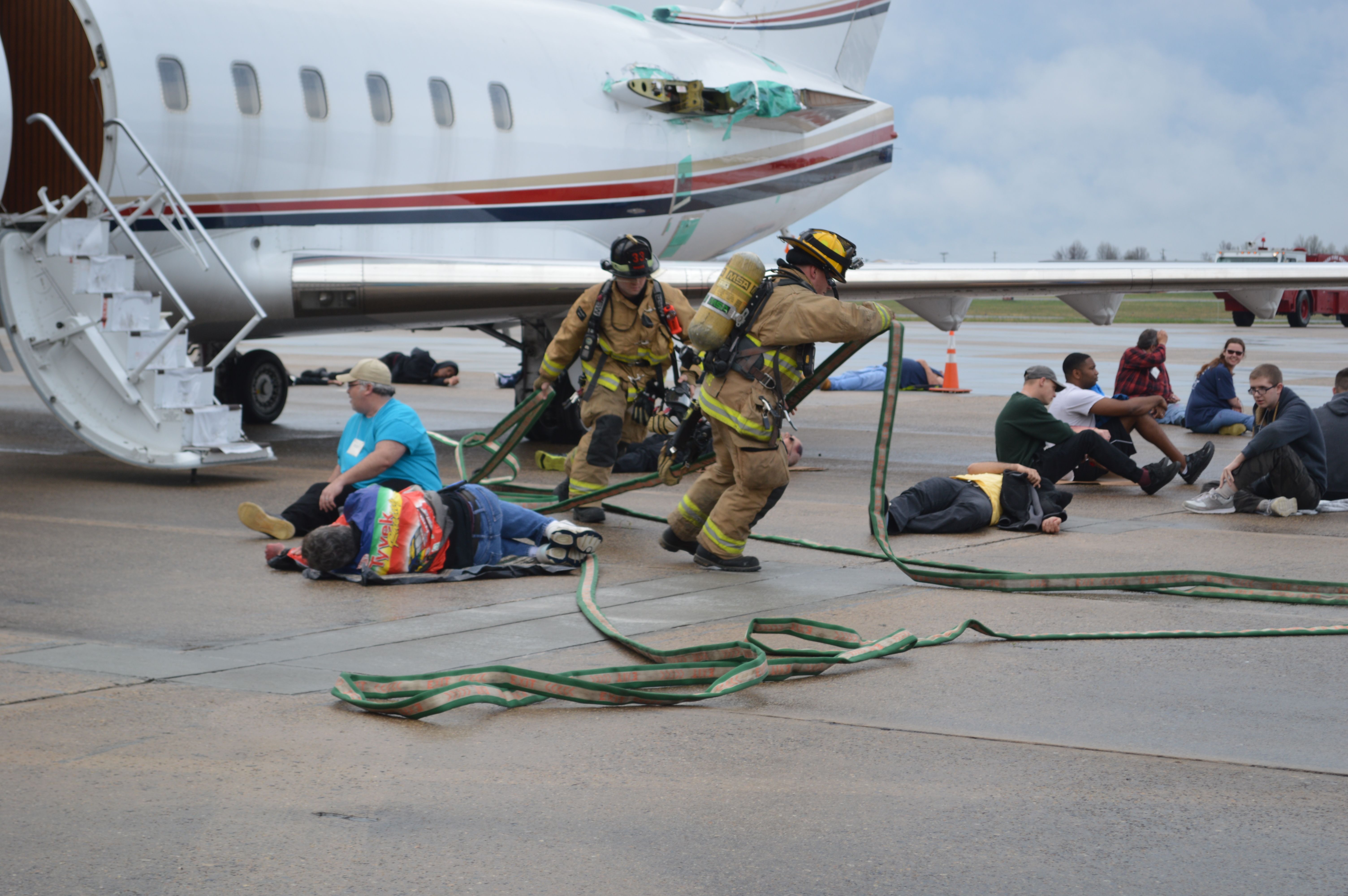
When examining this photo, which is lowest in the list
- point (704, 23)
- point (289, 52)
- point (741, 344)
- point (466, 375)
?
point (466, 375)

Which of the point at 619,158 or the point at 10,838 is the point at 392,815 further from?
the point at 619,158

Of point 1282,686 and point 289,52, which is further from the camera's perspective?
point 289,52

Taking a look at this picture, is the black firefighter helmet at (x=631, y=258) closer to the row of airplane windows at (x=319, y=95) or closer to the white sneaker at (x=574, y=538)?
the white sneaker at (x=574, y=538)

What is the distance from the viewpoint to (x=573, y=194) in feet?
53.6

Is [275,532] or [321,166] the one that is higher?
[321,166]

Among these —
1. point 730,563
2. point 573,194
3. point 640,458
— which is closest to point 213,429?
point 640,458

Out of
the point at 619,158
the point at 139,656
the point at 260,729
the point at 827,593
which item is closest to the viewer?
the point at 260,729

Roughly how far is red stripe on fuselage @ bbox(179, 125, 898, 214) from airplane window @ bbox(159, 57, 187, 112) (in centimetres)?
89

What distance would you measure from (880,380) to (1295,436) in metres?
14.6

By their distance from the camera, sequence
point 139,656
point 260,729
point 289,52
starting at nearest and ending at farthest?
Answer: point 260,729 < point 139,656 < point 289,52

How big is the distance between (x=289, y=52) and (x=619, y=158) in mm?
4350

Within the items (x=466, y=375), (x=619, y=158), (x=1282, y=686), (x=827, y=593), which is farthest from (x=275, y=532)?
(x=466, y=375)

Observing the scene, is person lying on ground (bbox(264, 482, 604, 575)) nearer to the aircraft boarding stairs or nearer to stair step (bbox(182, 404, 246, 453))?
stair step (bbox(182, 404, 246, 453))

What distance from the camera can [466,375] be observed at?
27422 mm
